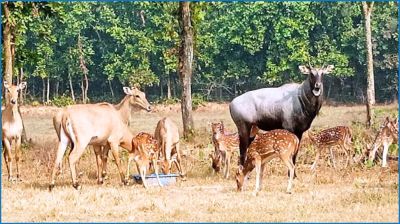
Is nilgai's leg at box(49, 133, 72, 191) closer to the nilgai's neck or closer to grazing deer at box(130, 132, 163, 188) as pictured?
grazing deer at box(130, 132, 163, 188)

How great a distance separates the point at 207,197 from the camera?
483 inches

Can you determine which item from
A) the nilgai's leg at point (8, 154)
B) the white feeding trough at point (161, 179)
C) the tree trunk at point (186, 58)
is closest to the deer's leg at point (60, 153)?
the white feeding trough at point (161, 179)

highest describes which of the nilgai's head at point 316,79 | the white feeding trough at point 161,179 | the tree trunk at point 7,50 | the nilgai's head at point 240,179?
the tree trunk at point 7,50

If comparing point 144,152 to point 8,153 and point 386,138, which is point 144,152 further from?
point 386,138

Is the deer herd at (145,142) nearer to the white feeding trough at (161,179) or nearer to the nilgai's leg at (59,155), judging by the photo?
the nilgai's leg at (59,155)

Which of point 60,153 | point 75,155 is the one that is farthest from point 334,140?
point 60,153

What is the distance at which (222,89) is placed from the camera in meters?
52.1

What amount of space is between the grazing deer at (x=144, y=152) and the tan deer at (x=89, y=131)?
33 centimetres

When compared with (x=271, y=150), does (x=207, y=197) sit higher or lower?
lower

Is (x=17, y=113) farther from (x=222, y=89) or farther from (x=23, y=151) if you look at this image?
(x=222, y=89)

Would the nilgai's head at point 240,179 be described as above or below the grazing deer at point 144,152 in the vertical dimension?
below

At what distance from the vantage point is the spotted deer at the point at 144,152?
45.8ft

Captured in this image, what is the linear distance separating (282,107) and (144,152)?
2.50m

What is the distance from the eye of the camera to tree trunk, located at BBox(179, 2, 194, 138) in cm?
2131
